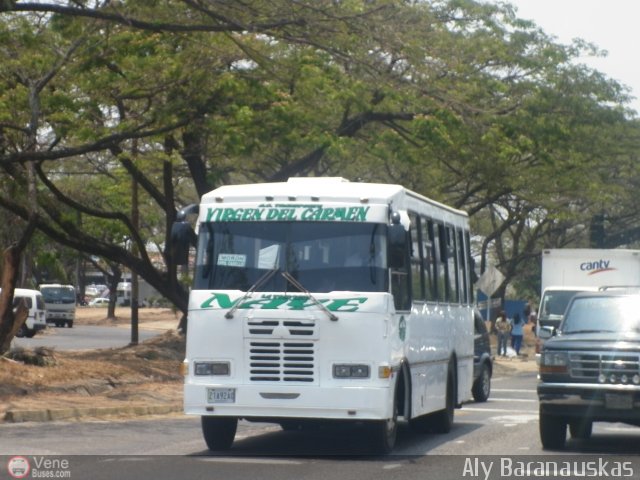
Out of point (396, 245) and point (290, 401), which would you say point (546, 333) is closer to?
point (396, 245)

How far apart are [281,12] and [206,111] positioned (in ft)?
17.9

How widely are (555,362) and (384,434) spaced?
7.53 ft

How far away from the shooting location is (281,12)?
18.1 metres

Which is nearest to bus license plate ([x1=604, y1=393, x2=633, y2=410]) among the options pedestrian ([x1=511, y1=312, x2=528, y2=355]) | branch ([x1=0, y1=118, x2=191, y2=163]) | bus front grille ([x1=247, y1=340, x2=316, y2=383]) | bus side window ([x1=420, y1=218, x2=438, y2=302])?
bus side window ([x1=420, y1=218, x2=438, y2=302])

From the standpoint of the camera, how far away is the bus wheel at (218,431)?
47.3ft

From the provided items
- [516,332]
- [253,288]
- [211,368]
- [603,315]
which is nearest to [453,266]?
[603,315]

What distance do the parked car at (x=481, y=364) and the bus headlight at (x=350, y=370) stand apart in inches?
398

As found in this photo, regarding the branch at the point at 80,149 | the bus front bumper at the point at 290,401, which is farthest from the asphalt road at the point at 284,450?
the branch at the point at 80,149

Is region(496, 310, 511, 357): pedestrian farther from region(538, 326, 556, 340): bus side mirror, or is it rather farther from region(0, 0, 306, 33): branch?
region(538, 326, 556, 340): bus side mirror

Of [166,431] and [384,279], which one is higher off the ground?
[384,279]

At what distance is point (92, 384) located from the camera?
2133 centimetres

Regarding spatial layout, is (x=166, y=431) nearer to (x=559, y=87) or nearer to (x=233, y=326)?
Answer: (x=233, y=326)

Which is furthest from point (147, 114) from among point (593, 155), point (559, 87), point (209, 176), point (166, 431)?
point (593, 155)

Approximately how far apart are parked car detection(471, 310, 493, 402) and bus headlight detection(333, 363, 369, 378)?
10.1 metres
